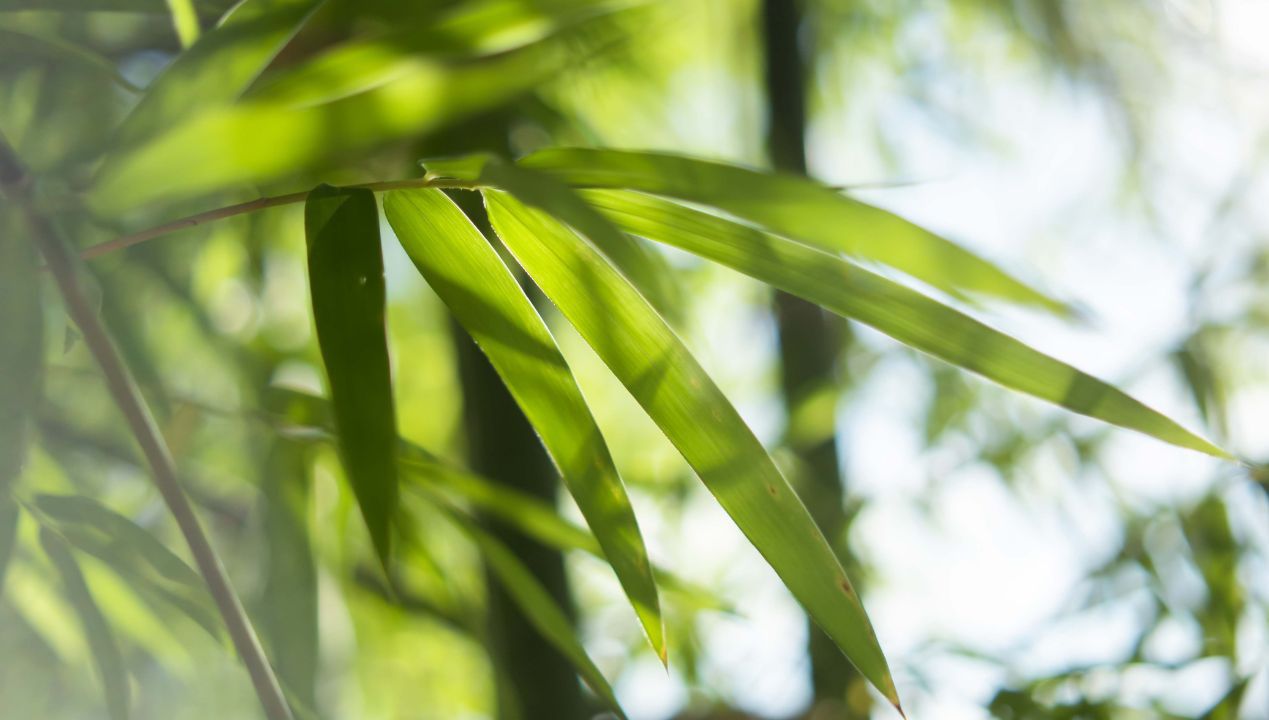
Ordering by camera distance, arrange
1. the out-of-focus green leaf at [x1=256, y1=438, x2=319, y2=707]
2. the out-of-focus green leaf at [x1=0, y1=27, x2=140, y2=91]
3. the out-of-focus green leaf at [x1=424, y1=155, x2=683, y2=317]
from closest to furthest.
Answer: the out-of-focus green leaf at [x1=424, y1=155, x2=683, y2=317] < the out-of-focus green leaf at [x1=0, y1=27, x2=140, y2=91] < the out-of-focus green leaf at [x1=256, y1=438, x2=319, y2=707]

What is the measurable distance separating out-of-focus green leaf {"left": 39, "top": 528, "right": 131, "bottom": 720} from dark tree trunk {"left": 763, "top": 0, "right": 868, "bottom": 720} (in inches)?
17.0

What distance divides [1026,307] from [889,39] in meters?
0.95

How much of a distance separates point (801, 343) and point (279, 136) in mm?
590

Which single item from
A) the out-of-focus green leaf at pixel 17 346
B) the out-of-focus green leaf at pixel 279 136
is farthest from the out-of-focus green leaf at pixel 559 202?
the out-of-focus green leaf at pixel 17 346

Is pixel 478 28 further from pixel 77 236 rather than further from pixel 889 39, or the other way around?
pixel 889 39

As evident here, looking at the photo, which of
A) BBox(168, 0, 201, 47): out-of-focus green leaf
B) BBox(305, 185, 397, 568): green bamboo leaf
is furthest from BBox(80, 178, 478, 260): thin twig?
BBox(168, 0, 201, 47): out-of-focus green leaf

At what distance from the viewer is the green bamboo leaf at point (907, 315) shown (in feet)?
0.72

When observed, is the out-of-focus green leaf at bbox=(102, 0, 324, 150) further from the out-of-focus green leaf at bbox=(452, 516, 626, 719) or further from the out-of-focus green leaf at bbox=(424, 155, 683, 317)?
the out-of-focus green leaf at bbox=(452, 516, 626, 719)

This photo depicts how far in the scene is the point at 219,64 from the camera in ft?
0.83

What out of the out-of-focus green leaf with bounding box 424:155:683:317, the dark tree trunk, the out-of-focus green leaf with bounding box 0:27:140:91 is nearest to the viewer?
the out-of-focus green leaf with bounding box 424:155:683:317

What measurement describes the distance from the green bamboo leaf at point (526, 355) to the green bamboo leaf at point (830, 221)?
0.19 feet

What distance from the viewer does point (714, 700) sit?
27.9 inches

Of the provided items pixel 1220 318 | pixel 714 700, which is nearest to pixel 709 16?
pixel 1220 318

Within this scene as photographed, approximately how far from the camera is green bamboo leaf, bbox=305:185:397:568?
237 mm
